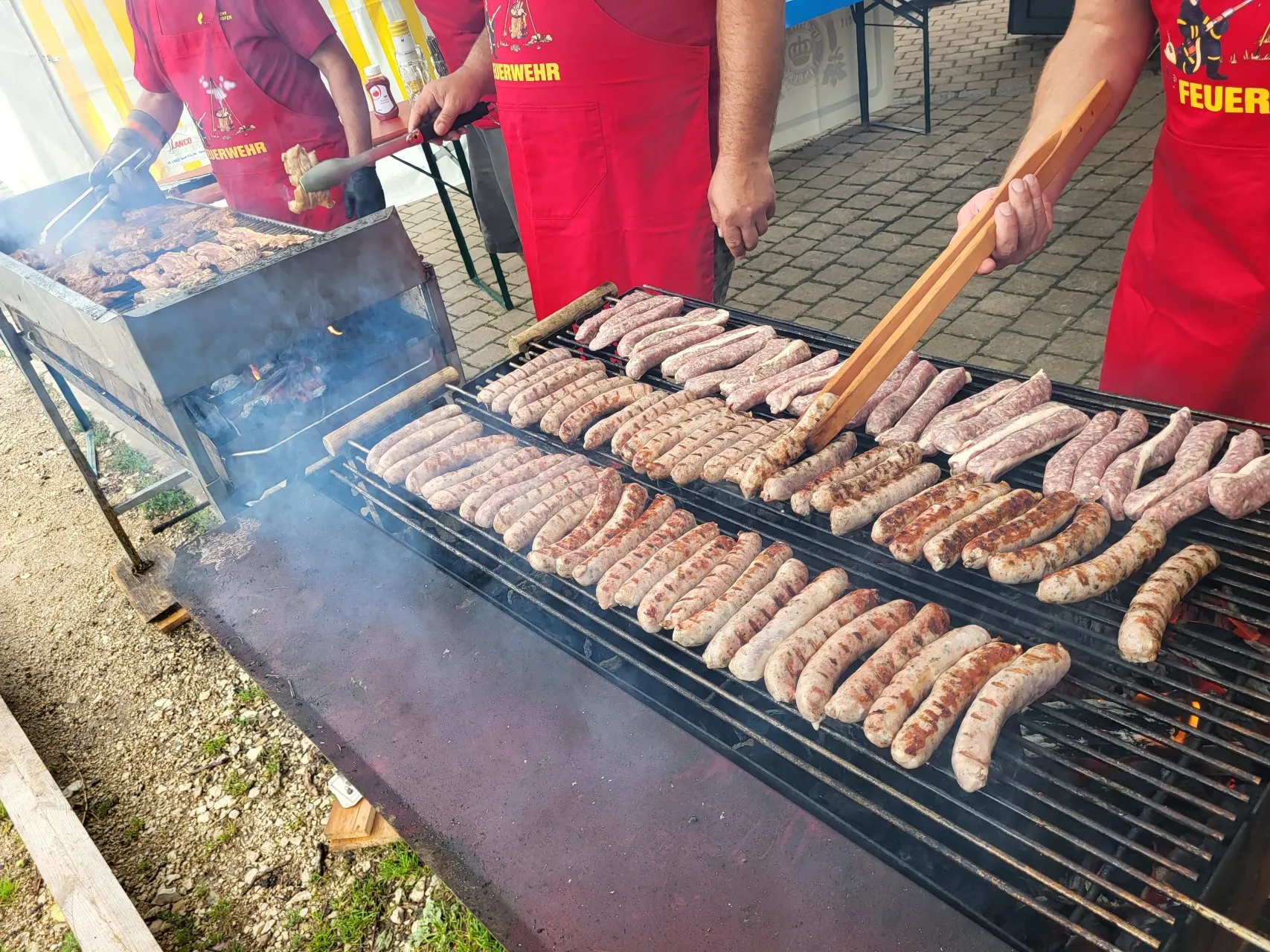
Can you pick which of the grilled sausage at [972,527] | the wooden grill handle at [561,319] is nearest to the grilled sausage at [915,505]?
the grilled sausage at [972,527]

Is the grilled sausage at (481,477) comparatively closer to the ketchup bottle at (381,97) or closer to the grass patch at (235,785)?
the grass patch at (235,785)

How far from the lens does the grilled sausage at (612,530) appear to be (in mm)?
2990

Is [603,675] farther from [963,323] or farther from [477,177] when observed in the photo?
[477,177]

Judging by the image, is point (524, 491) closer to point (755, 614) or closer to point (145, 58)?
point (755, 614)

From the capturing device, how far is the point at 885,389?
3.51m

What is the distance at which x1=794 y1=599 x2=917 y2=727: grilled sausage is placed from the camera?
2305mm

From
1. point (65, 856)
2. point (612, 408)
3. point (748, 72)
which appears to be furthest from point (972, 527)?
point (65, 856)

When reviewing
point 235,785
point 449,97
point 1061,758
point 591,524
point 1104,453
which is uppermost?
point 449,97

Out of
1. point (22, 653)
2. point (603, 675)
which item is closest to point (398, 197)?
point (22, 653)

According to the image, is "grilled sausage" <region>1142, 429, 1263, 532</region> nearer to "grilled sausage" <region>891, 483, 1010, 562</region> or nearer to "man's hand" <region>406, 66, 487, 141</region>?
"grilled sausage" <region>891, 483, 1010, 562</region>

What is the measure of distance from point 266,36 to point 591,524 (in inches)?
216

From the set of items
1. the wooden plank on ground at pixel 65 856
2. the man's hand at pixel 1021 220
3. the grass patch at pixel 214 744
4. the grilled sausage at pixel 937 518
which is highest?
the man's hand at pixel 1021 220

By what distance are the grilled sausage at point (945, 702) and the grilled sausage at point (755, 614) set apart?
21.6 inches

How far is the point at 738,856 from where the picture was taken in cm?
225
